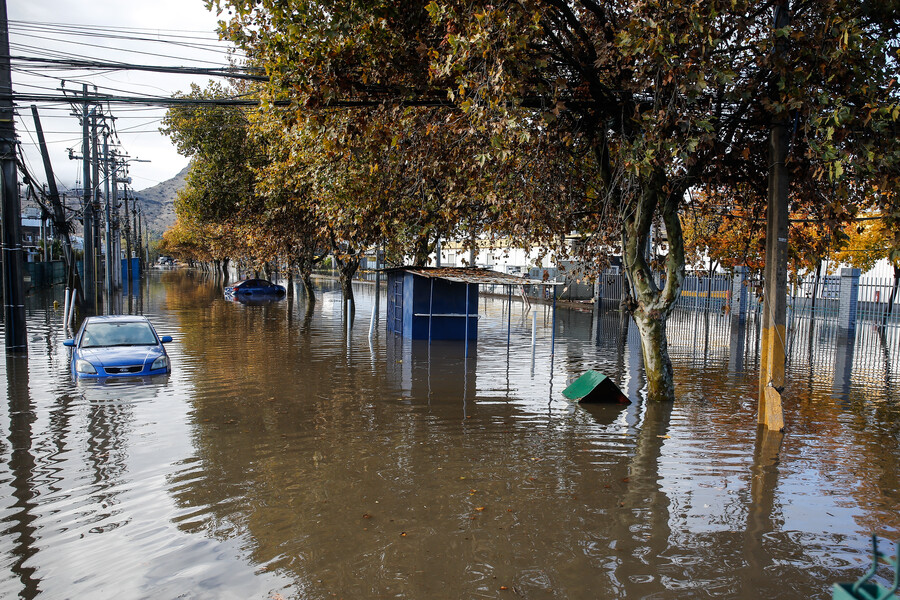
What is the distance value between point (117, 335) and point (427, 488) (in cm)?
993

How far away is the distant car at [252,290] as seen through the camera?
40.0m

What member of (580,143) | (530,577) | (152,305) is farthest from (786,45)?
(152,305)

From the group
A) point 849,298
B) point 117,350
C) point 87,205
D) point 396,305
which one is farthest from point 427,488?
point 87,205

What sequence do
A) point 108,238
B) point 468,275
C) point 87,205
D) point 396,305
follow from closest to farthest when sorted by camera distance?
point 468,275, point 396,305, point 87,205, point 108,238

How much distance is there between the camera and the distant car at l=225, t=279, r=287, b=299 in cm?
4000

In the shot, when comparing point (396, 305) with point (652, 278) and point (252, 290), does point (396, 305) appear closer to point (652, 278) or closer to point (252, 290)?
point (652, 278)

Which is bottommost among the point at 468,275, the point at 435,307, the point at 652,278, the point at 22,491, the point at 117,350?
the point at 22,491

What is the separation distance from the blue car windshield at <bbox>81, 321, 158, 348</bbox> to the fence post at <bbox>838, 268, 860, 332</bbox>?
24.8 metres

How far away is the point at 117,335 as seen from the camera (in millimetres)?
13609

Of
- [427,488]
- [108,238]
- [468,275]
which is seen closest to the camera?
[427,488]

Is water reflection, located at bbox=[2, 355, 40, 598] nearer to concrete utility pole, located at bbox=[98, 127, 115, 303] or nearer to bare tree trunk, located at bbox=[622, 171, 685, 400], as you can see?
bare tree trunk, located at bbox=[622, 171, 685, 400]

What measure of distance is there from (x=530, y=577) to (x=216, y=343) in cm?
1555

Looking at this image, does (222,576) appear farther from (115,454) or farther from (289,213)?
(289,213)

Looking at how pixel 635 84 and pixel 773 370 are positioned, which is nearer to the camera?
pixel 773 370
